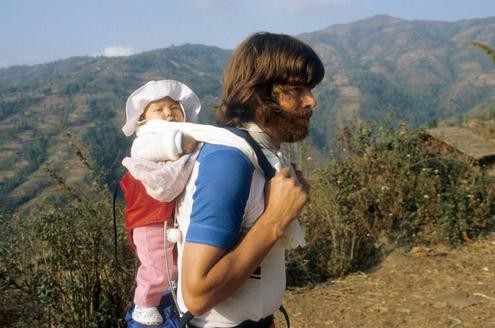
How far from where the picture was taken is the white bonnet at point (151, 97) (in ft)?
5.70

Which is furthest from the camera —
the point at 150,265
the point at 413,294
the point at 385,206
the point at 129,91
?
the point at 129,91

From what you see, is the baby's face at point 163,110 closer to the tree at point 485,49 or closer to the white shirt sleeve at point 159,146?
the white shirt sleeve at point 159,146

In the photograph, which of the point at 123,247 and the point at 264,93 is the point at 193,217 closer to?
the point at 264,93

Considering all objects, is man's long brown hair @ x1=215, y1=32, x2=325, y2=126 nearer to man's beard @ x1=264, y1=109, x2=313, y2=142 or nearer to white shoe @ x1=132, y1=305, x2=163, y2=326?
man's beard @ x1=264, y1=109, x2=313, y2=142

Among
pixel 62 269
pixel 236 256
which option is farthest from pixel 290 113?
pixel 62 269

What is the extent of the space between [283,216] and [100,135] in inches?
3121

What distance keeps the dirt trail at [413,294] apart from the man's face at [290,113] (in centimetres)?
250

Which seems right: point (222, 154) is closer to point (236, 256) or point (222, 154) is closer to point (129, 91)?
point (236, 256)

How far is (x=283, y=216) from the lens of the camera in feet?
3.59

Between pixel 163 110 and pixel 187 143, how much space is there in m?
0.61

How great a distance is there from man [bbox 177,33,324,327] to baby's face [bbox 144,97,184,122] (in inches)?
19.8

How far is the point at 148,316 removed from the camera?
1.55m

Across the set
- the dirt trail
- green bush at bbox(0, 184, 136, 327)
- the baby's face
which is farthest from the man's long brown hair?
the dirt trail

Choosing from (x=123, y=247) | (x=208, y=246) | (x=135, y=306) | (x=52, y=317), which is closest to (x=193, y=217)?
(x=208, y=246)
